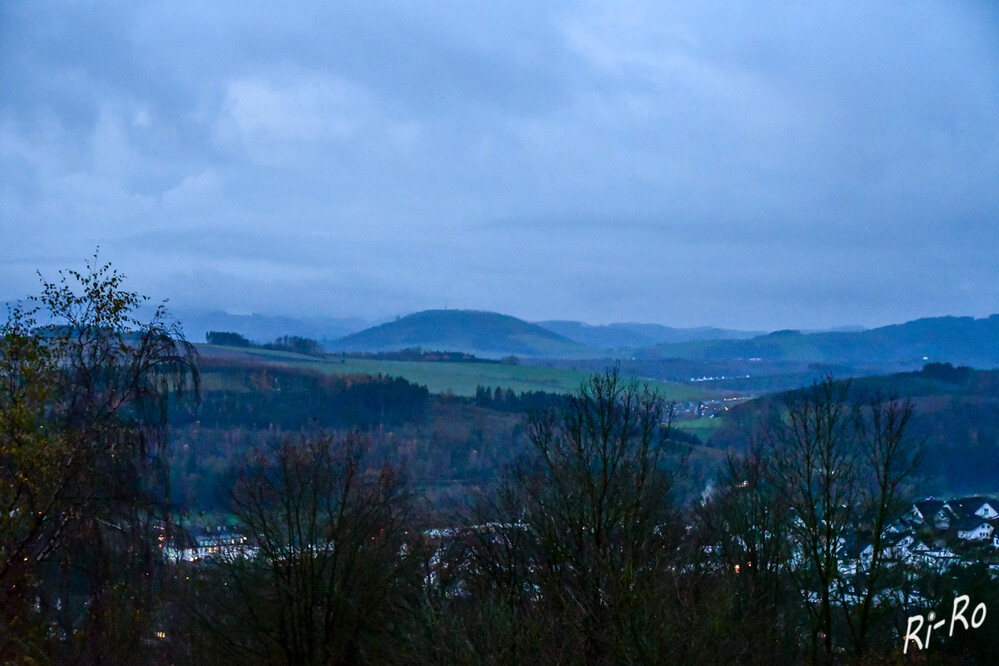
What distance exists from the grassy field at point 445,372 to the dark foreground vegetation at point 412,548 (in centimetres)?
6872

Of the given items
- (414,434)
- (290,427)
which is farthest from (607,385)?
(414,434)

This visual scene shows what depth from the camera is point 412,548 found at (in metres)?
23.0

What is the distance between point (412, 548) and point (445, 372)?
308ft

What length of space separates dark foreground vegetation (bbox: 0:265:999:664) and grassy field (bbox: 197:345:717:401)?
68724 mm

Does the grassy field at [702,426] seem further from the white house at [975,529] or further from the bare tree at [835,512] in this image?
the bare tree at [835,512]

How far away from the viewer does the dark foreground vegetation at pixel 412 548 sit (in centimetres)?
1338

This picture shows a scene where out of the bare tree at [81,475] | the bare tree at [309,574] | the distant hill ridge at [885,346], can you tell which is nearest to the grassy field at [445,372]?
the distant hill ridge at [885,346]

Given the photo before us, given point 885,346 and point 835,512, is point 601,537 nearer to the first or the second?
point 835,512

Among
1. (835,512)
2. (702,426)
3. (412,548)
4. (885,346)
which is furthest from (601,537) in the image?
(885,346)

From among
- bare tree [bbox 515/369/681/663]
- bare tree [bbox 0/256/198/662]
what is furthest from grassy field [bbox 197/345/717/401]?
bare tree [bbox 0/256/198/662]

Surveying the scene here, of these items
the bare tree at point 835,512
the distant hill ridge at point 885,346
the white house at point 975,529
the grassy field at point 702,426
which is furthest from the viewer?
the distant hill ridge at point 885,346

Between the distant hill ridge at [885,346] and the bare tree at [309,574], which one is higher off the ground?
the distant hill ridge at [885,346]

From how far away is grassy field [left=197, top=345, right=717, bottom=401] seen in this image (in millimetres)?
97875

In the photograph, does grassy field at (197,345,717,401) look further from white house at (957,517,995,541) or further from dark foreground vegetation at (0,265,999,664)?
dark foreground vegetation at (0,265,999,664)
